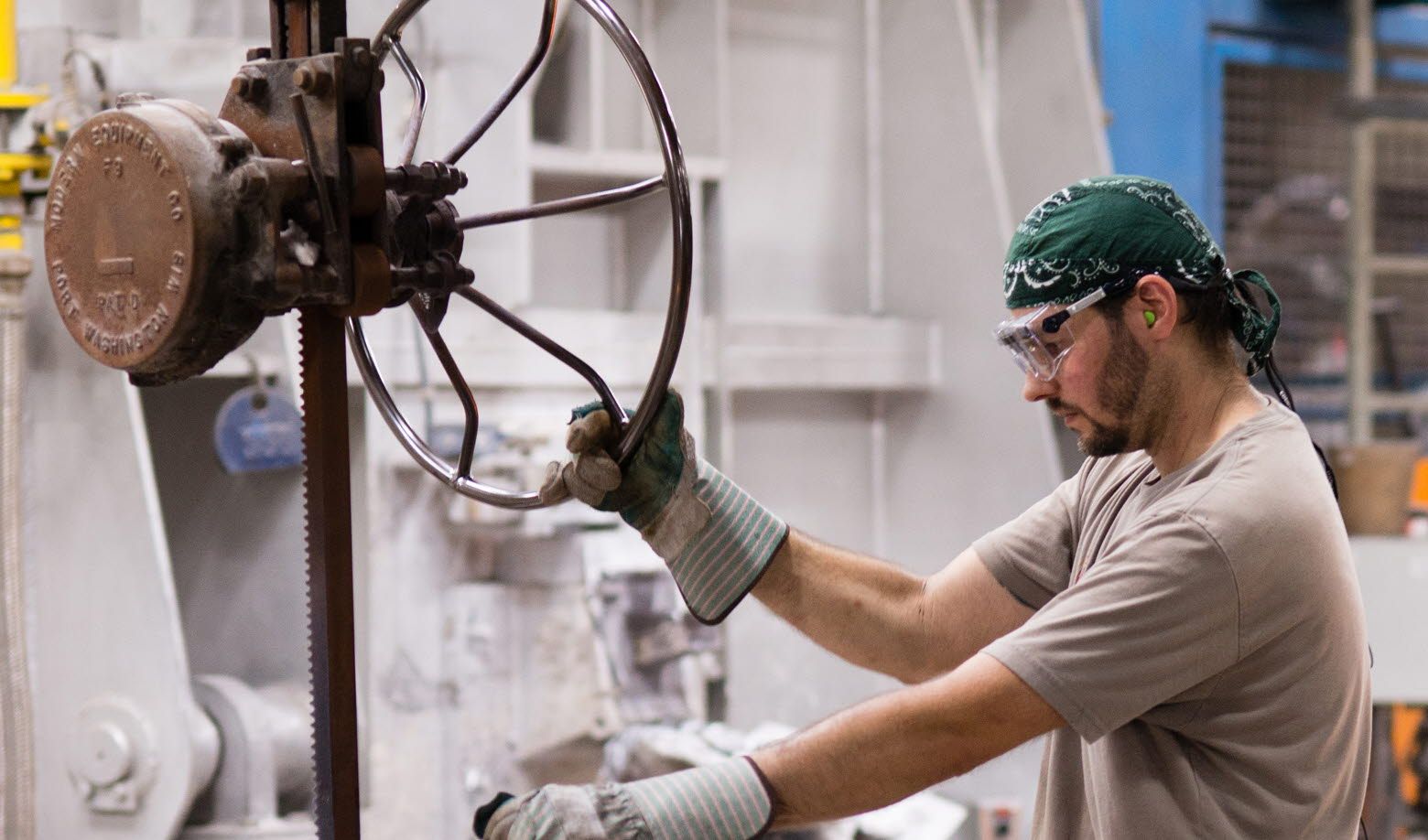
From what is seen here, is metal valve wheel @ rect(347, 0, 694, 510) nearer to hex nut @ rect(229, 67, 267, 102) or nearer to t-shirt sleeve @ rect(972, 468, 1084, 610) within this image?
hex nut @ rect(229, 67, 267, 102)

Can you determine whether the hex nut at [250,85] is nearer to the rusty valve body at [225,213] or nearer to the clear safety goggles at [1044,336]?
the rusty valve body at [225,213]

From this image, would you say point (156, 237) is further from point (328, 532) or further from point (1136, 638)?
point (1136, 638)

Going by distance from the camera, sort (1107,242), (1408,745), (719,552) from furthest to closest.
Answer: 1. (1408,745)
2. (719,552)
3. (1107,242)

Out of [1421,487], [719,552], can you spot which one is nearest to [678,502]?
[719,552]

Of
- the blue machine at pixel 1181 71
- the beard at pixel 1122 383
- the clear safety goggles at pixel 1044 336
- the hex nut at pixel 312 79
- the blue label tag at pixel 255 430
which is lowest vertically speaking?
the blue label tag at pixel 255 430

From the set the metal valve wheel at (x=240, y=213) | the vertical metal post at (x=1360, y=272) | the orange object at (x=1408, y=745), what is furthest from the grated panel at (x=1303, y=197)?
the metal valve wheel at (x=240, y=213)

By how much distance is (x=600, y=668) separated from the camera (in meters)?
2.50

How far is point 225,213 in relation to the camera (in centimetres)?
94

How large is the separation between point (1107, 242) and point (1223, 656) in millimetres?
366

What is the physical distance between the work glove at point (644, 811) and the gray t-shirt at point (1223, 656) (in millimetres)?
248

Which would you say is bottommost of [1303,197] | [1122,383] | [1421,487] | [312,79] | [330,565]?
[1421,487]

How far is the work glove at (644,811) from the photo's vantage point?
993mm

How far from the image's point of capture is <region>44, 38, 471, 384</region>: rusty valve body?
3.10 ft

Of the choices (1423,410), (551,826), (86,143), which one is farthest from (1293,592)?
(1423,410)
